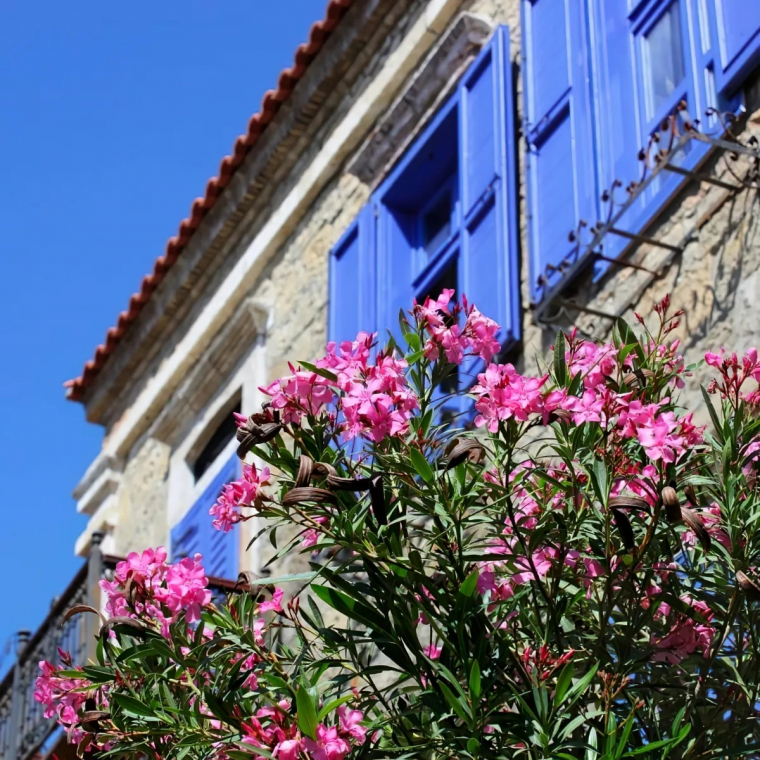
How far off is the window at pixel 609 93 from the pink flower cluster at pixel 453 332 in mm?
2478

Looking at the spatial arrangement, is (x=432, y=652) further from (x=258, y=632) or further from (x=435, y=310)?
(x=435, y=310)

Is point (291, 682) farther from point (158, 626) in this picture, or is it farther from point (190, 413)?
point (190, 413)

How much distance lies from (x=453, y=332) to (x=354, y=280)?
473 centimetres

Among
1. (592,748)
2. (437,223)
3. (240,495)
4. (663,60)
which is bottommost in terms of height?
(592,748)

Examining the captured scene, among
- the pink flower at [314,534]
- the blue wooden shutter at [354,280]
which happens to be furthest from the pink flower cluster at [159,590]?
the blue wooden shutter at [354,280]

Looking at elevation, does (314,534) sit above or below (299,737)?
above

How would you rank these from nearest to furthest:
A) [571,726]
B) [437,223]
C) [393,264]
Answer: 1. [571,726]
2. [393,264]
3. [437,223]

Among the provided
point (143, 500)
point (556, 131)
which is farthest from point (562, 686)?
point (143, 500)

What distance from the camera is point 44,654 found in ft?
25.8

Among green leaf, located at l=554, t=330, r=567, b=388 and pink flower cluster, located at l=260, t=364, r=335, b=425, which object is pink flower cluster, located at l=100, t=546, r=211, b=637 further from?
green leaf, located at l=554, t=330, r=567, b=388

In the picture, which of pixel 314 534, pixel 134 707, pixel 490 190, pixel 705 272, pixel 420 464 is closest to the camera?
pixel 420 464

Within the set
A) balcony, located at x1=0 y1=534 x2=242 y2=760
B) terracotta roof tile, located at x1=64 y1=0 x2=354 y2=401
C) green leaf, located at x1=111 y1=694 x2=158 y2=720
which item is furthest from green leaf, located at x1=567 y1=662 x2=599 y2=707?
terracotta roof tile, located at x1=64 y1=0 x2=354 y2=401

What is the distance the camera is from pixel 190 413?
939 centimetres

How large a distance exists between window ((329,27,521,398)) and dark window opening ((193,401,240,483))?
149 cm
